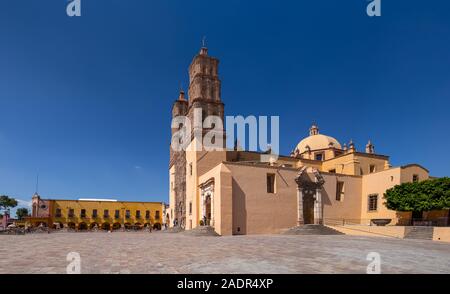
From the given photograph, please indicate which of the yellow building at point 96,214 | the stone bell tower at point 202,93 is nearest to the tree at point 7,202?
the yellow building at point 96,214

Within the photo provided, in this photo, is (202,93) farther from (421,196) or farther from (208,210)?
(421,196)

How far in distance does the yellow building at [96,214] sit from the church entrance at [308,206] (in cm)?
3506

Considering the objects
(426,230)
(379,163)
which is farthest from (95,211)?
(426,230)

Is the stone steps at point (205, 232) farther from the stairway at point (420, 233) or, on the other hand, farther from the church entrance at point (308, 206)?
the stairway at point (420, 233)

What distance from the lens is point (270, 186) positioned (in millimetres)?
29016

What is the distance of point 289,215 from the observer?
28.9 meters

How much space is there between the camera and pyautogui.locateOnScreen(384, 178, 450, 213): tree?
24953 millimetres

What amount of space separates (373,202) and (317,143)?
1464 centimetres

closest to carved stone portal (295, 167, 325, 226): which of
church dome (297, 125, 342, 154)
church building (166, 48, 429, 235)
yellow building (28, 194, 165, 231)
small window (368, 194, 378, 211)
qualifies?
church building (166, 48, 429, 235)

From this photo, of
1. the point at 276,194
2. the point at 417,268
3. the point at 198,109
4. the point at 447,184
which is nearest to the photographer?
the point at 417,268

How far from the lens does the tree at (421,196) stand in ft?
81.9

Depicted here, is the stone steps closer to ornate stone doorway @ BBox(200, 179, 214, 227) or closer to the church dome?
ornate stone doorway @ BBox(200, 179, 214, 227)
